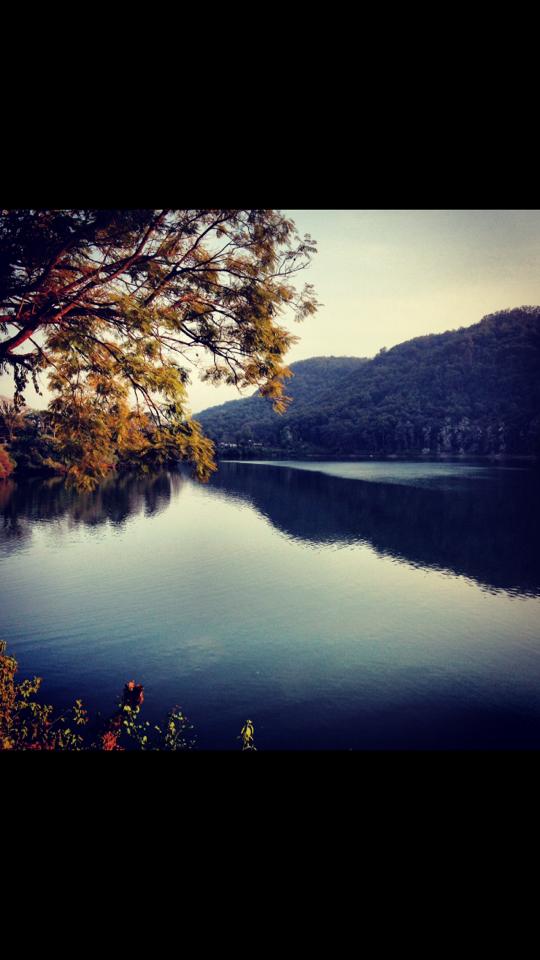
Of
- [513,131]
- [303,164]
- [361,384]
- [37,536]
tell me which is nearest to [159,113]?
[303,164]

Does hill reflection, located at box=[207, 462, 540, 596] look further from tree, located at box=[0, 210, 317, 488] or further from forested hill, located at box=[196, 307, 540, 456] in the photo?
tree, located at box=[0, 210, 317, 488]

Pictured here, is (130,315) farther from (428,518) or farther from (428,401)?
(428,401)

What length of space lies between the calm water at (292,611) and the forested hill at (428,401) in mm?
11660

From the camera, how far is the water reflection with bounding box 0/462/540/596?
24828 millimetres

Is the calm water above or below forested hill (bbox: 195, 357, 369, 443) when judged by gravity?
below

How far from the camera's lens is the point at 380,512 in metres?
32.7

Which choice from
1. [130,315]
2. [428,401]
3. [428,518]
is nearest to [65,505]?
[428,518]

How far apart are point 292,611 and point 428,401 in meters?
38.2

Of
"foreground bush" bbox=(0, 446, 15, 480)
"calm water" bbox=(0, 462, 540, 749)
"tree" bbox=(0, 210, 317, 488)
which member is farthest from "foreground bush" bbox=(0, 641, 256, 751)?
"foreground bush" bbox=(0, 446, 15, 480)

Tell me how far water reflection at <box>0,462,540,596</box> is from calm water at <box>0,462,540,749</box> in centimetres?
19

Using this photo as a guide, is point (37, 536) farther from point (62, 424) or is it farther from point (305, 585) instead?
point (62, 424)

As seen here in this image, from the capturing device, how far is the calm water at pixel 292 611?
35.6ft

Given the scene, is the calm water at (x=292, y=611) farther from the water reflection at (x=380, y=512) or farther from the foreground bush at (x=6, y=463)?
the foreground bush at (x=6, y=463)

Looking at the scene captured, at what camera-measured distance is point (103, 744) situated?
25.0 ft
